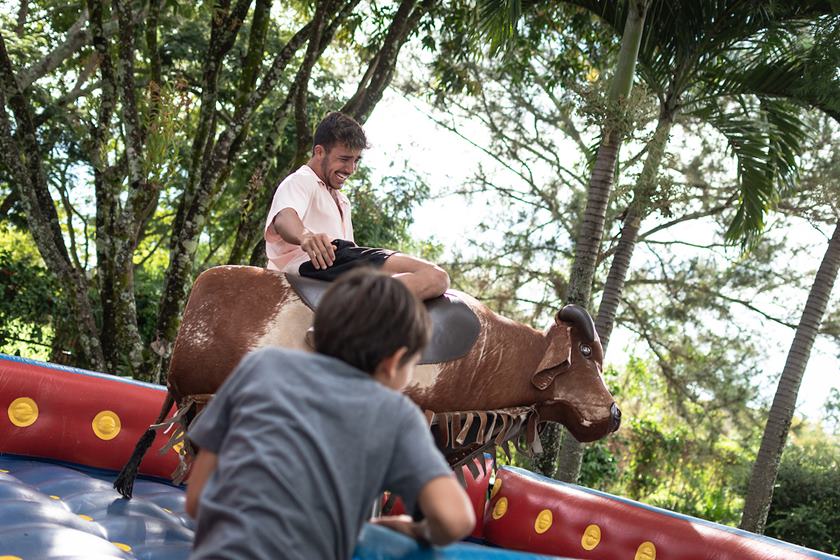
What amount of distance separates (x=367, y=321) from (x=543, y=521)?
10.6ft

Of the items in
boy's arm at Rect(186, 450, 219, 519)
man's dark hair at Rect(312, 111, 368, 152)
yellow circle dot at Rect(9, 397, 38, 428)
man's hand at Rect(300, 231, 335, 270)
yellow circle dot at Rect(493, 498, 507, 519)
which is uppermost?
man's dark hair at Rect(312, 111, 368, 152)

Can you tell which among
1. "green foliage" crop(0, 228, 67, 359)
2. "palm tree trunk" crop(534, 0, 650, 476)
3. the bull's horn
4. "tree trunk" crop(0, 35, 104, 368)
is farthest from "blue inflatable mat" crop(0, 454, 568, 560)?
"green foliage" crop(0, 228, 67, 359)

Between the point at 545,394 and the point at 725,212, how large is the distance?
9.85 meters

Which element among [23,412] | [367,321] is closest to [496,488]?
[23,412]

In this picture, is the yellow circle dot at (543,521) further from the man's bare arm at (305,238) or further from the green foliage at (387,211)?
the green foliage at (387,211)

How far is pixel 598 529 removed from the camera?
439 cm

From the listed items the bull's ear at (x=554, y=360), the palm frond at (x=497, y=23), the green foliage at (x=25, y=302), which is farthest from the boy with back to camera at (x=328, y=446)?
the green foliage at (x=25, y=302)

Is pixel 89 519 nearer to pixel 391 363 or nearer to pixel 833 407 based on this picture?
pixel 391 363

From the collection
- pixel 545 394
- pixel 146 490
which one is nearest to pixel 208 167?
pixel 146 490

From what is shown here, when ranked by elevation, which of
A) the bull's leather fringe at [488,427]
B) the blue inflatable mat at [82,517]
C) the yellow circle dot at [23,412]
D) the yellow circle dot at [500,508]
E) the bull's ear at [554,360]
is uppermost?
the bull's ear at [554,360]

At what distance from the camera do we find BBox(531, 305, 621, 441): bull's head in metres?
3.84

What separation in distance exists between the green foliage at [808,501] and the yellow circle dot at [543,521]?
601 centimetres

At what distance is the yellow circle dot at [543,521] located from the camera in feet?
15.2

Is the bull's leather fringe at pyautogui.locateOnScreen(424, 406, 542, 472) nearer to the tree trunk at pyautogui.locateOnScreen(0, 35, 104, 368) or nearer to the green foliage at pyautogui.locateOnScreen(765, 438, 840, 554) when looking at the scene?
the tree trunk at pyautogui.locateOnScreen(0, 35, 104, 368)
